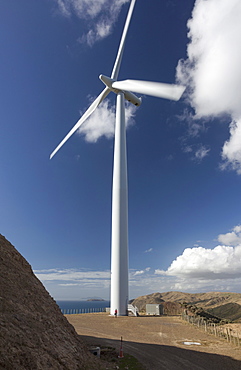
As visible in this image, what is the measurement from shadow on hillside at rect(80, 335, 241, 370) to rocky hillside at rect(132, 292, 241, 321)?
11183 cm

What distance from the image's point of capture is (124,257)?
4594cm

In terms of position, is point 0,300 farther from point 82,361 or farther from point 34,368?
point 82,361

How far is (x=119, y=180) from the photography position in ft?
161

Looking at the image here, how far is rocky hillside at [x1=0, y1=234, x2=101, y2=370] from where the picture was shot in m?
11.5

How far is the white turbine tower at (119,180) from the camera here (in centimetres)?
4466

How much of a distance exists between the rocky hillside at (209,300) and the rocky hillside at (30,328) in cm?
12118

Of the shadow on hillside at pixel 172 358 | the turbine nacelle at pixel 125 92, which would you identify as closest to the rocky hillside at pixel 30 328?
the shadow on hillside at pixel 172 358

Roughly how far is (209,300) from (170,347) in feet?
574

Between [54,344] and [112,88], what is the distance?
154ft

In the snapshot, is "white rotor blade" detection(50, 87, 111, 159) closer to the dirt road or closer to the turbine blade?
the turbine blade

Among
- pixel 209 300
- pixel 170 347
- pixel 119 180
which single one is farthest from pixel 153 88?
pixel 209 300

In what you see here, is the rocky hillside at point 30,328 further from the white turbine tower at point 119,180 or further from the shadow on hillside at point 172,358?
the white turbine tower at point 119,180

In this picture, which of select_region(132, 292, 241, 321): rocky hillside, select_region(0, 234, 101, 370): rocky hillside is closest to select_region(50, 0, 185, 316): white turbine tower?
select_region(0, 234, 101, 370): rocky hillside

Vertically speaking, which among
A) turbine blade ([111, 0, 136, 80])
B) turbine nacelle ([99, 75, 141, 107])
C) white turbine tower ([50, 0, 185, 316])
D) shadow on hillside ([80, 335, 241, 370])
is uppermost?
turbine blade ([111, 0, 136, 80])
